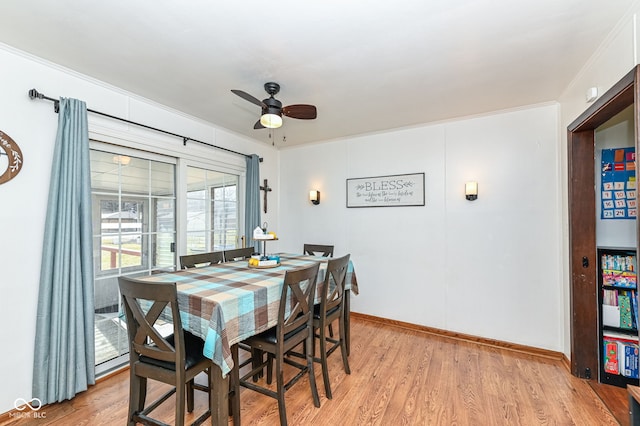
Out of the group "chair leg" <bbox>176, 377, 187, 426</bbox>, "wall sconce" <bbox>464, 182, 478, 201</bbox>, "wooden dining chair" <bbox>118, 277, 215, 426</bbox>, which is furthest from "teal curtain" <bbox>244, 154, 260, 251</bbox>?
"wall sconce" <bbox>464, 182, 478, 201</bbox>

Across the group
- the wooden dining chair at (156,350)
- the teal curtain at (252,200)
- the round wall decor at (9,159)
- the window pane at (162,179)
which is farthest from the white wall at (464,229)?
the round wall decor at (9,159)

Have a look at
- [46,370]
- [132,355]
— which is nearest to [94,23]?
[132,355]

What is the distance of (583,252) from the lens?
249 cm

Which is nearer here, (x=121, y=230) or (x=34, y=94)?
(x=34, y=94)

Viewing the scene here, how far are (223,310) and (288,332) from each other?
0.66 meters

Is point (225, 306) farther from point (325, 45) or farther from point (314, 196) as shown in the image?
point (314, 196)

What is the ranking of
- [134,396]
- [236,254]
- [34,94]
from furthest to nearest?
1. [236,254]
2. [34,94]
3. [134,396]

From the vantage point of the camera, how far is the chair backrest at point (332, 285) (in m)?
2.27

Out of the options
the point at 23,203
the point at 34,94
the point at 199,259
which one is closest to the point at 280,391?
the point at 199,259

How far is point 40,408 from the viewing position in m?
2.07

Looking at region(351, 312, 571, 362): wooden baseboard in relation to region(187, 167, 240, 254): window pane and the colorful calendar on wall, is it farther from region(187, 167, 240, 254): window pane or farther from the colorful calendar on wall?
region(187, 167, 240, 254): window pane

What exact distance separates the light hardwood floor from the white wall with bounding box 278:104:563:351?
534 mm

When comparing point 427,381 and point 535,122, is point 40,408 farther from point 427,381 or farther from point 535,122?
point 535,122

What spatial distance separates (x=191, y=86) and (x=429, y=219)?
2.95 m
